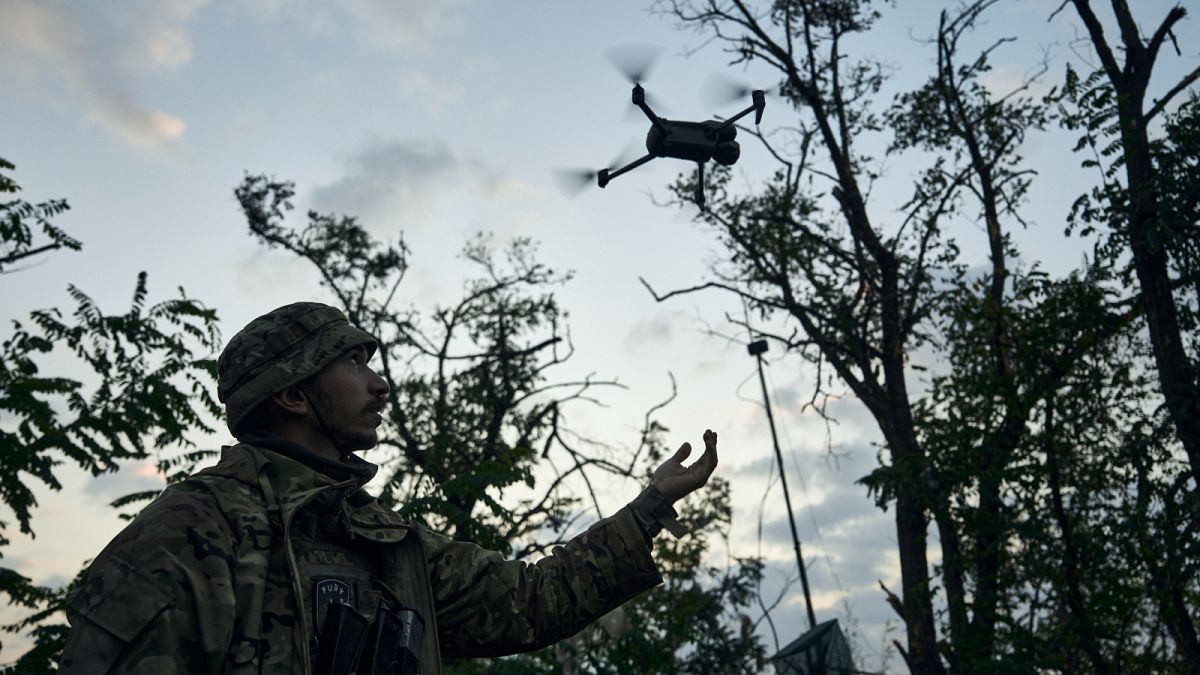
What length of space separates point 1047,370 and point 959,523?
211 centimetres

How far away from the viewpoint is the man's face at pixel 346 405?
352 centimetres

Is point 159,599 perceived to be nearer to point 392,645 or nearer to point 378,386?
point 392,645

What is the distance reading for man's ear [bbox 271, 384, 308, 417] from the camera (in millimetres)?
3510

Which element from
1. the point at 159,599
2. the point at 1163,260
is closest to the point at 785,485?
the point at 1163,260

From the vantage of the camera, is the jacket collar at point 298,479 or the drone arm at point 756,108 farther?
the drone arm at point 756,108

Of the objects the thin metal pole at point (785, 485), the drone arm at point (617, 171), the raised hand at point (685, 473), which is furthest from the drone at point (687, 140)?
the thin metal pole at point (785, 485)

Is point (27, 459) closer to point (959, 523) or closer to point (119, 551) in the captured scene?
point (119, 551)

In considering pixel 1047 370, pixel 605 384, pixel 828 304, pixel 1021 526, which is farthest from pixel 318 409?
pixel 605 384

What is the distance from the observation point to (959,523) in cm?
1376

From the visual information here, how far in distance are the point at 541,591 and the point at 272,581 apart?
33.5 inches

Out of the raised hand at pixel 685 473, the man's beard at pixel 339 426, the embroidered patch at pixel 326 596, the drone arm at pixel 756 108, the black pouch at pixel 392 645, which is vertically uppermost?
the drone arm at pixel 756 108

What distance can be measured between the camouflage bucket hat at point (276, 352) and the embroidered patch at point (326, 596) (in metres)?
0.62

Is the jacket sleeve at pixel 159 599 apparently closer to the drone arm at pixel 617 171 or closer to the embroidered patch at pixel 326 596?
the embroidered patch at pixel 326 596

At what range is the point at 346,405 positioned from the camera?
11.6 feet
